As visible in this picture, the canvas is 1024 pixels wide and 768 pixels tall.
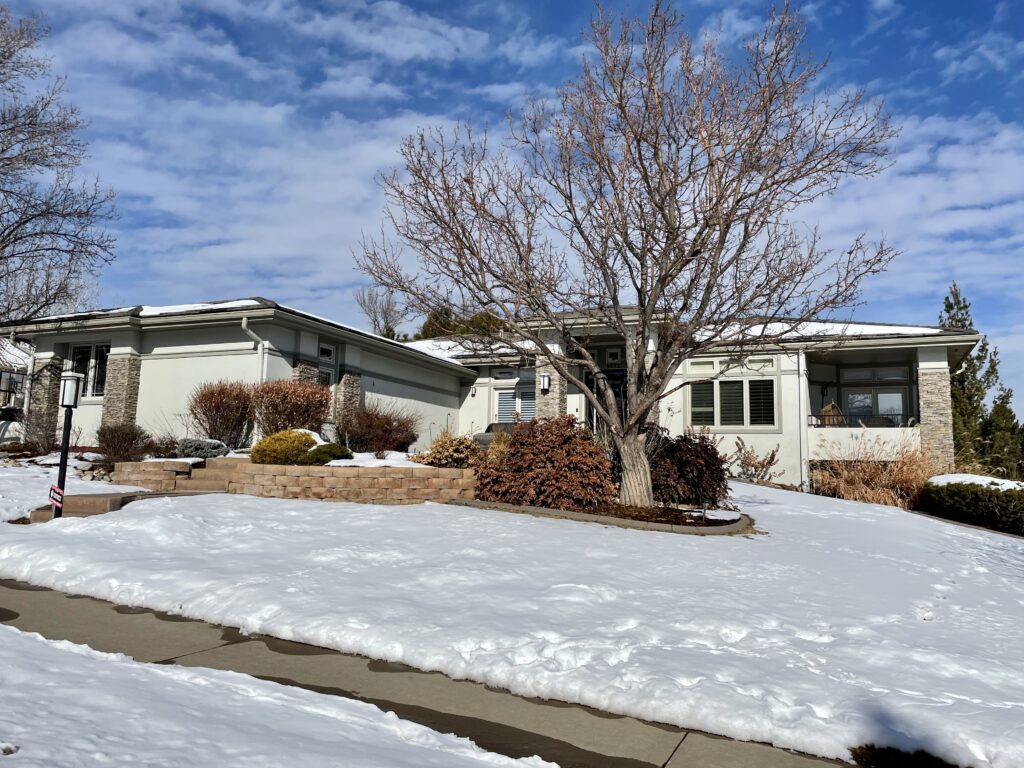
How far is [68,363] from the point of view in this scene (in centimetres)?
2038

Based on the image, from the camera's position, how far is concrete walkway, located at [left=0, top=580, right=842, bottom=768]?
3.80m

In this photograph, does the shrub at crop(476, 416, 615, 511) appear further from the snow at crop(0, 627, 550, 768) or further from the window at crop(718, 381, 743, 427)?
the window at crop(718, 381, 743, 427)

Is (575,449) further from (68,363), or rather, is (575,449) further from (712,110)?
(68,363)

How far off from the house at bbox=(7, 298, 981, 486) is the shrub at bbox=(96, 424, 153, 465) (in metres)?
0.89

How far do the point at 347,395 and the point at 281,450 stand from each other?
7.24 meters

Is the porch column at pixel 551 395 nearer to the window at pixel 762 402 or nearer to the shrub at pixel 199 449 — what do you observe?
the window at pixel 762 402

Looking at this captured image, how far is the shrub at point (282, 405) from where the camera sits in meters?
16.3

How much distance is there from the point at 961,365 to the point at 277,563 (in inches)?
896

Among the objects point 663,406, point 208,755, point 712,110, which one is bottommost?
point 208,755

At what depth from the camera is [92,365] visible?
20.1 m

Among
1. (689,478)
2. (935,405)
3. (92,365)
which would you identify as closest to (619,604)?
(689,478)

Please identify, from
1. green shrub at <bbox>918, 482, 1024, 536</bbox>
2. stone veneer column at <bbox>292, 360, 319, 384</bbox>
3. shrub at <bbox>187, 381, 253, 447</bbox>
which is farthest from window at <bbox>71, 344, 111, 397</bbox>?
green shrub at <bbox>918, 482, 1024, 536</bbox>

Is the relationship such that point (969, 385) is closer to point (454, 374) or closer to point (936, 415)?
point (936, 415)

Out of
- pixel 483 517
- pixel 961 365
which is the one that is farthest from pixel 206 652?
pixel 961 365
